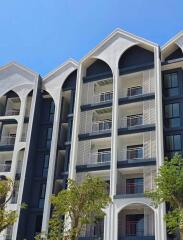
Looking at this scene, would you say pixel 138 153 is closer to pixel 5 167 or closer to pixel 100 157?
pixel 100 157

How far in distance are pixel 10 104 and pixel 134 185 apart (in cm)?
1652

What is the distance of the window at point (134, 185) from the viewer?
30469 millimetres

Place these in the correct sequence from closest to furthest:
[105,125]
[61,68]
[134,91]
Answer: [105,125] → [134,91] → [61,68]

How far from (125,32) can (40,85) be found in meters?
10.3

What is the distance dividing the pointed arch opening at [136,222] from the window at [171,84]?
1054 cm

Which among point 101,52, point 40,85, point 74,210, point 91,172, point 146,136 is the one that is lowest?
point 74,210

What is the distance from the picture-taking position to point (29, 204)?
108ft

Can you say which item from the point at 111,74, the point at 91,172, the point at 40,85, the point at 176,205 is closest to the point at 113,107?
the point at 111,74

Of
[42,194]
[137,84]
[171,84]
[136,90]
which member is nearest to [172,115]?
[171,84]

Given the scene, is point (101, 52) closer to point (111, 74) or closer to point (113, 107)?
point (111, 74)

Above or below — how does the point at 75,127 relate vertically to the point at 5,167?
above

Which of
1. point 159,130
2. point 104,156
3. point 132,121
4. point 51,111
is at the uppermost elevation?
point 51,111

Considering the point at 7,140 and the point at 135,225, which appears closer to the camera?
the point at 135,225

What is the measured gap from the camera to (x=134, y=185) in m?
31.2
